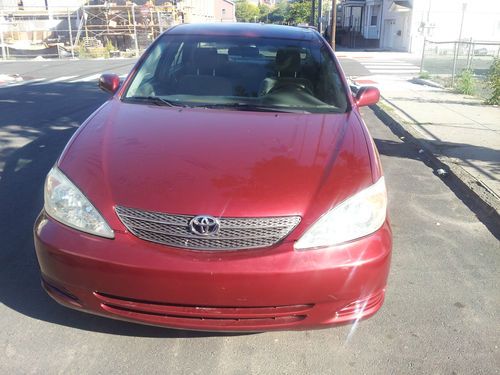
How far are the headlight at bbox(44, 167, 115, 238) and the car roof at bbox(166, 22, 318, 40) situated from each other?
2.24 m

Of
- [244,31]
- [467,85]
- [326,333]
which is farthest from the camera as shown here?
[467,85]

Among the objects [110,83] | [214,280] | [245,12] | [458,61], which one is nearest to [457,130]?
[110,83]

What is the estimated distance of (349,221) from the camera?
2432 millimetres

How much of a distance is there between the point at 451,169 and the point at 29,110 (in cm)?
787

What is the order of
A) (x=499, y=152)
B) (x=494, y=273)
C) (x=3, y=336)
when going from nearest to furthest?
(x=3, y=336), (x=494, y=273), (x=499, y=152)

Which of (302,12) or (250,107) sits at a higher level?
(302,12)

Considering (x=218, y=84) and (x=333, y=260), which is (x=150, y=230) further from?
(x=218, y=84)

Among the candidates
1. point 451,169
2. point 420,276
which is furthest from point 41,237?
point 451,169

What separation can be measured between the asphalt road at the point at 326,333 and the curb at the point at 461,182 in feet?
0.89

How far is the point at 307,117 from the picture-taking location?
3.31m

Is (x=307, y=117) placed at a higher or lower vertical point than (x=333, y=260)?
higher

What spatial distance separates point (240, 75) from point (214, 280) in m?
2.16

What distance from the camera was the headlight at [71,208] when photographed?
239cm

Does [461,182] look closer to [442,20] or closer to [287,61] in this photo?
[287,61]
